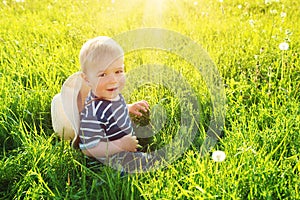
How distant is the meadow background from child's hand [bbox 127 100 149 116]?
13.5 inches

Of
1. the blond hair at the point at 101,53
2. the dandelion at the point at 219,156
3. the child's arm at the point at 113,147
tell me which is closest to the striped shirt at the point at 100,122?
the child's arm at the point at 113,147

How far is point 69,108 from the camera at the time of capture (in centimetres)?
207

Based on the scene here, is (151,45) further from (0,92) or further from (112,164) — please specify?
(112,164)

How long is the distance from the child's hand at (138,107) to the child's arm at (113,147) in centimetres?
24

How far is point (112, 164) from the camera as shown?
194 centimetres

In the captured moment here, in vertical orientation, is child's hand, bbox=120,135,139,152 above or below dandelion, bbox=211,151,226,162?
below

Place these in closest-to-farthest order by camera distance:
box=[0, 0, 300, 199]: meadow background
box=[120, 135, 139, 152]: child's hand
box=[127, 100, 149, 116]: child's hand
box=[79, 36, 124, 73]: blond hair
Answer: box=[0, 0, 300, 199]: meadow background → box=[79, 36, 124, 73]: blond hair → box=[120, 135, 139, 152]: child's hand → box=[127, 100, 149, 116]: child's hand

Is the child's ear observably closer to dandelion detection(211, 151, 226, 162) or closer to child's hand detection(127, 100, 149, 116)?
child's hand detection(127, 100, 149, 116)

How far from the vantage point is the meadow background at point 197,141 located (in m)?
1.69

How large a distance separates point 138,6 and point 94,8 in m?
0.46

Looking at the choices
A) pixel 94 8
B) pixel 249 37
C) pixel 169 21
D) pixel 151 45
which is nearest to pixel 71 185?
pixel 151 45

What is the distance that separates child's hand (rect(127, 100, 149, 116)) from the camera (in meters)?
2.25

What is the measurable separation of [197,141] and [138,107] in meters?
0.37

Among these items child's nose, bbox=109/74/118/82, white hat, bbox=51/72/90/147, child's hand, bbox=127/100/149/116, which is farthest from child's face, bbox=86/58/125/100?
child's hand, bbox=127/100/149/116
